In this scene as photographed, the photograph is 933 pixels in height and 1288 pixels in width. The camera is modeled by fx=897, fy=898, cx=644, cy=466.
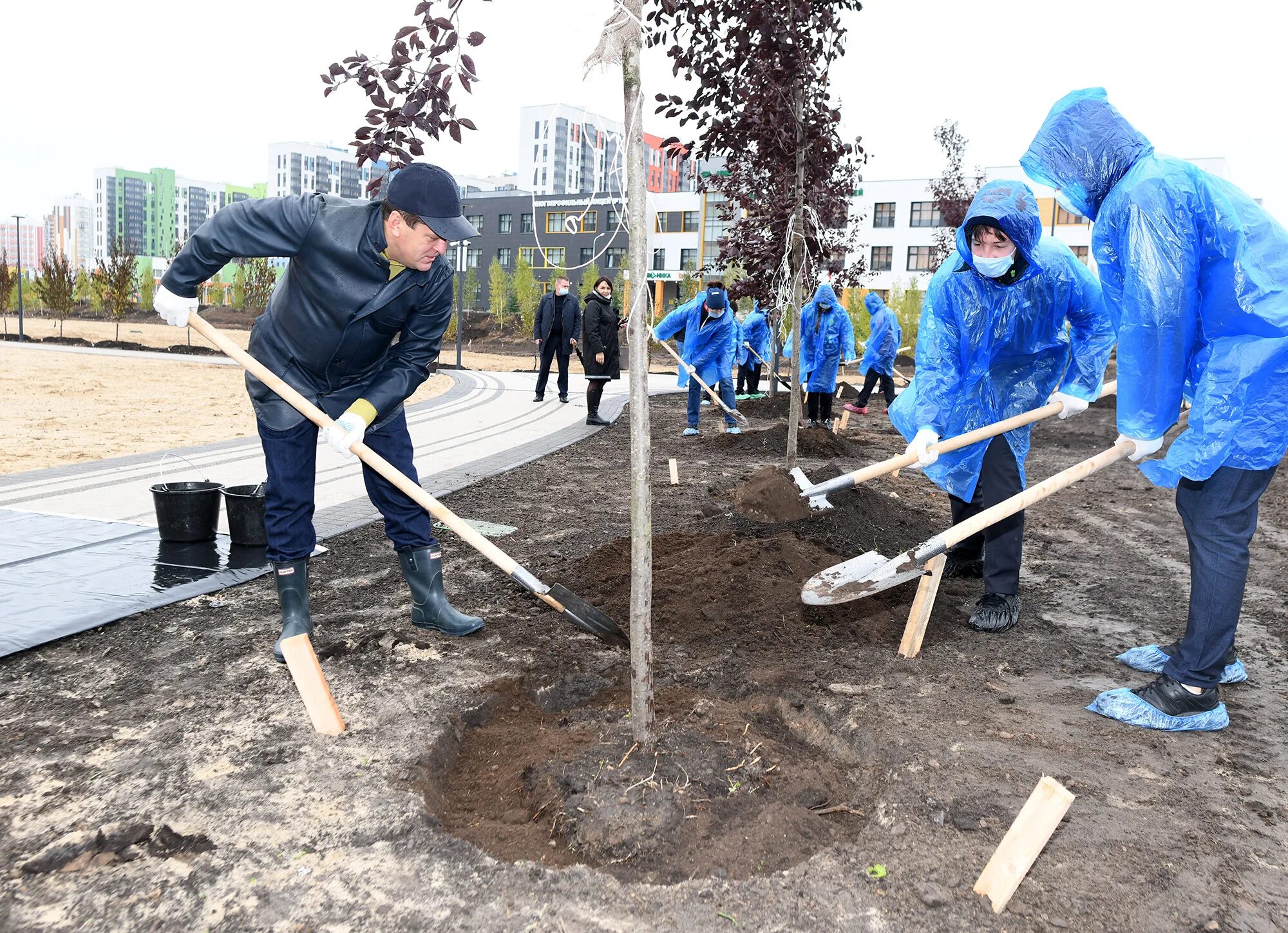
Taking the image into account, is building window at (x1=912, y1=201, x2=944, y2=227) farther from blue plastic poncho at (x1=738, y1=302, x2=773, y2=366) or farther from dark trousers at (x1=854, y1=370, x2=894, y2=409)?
dark trousers at (x1=854, y1=370, x2=894, y2=409)

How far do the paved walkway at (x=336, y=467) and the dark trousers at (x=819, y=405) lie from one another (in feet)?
8.72

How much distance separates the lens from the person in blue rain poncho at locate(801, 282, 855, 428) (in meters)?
11.2

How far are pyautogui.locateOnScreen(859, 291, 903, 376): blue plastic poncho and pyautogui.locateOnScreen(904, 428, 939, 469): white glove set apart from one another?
28.8 feet

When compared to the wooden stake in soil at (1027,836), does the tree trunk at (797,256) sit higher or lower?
higher

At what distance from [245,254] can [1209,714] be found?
3.66m

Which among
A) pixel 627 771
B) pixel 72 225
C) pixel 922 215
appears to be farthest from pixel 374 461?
pixel 72 225

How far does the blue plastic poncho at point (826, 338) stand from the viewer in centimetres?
1119

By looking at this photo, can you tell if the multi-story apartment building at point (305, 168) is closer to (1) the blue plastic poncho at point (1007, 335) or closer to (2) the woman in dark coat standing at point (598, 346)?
(2) the woman in dark coat standing at point (598, 346)

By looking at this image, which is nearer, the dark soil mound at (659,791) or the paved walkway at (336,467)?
the dark soil mound at (659,791)

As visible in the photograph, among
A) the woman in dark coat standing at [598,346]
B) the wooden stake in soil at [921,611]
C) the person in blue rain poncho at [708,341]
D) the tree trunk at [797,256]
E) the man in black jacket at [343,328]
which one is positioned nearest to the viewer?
the man in black jacket at [343,328]

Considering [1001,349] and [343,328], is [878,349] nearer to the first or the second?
[1001,349]

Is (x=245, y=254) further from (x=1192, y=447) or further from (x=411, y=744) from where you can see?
(x=1192, y=447)

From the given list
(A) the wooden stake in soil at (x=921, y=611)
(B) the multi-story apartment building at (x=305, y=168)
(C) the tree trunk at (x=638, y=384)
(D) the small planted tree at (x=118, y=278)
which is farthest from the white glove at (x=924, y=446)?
(B) the multi-story apartment building at (x=305, y=168)

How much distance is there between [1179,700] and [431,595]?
279 centimetres
